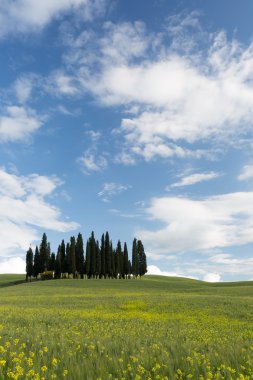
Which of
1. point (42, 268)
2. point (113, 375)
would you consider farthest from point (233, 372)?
point (42, 268)

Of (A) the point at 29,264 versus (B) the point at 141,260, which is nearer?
(A) the point at 29,264

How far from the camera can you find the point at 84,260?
4405 inches

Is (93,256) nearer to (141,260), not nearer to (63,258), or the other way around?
(63,258)

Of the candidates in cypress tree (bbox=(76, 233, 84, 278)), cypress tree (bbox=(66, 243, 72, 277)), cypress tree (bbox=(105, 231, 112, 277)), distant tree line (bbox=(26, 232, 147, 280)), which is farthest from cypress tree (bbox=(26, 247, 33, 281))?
cypress tree (bbox=(105, 231, 112, 277))

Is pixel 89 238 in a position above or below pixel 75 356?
above

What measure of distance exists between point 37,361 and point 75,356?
0.88m

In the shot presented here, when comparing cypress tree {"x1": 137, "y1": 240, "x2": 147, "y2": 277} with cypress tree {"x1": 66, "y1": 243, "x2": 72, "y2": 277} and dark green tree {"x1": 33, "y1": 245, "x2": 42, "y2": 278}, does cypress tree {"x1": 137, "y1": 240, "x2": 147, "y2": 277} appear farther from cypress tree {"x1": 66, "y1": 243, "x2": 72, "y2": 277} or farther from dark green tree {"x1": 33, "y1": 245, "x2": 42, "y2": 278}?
dark green tree {"x1": 33, "y1": 245, "x2": 42, "y2": 278}

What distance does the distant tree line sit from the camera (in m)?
111

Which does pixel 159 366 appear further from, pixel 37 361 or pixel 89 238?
pixel 89 238

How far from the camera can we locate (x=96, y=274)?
11200 cm

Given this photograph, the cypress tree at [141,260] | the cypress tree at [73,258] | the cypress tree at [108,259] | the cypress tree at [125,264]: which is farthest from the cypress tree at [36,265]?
the cypress tree at [141,260]

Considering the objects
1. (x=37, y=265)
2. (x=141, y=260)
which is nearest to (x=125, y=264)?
(x=141, y=260)

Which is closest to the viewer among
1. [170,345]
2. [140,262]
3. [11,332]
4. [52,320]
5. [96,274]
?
[170,345]

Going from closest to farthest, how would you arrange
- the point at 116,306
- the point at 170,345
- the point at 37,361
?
the point at 37,361 < the point at 170,345 < the point at 116,306
